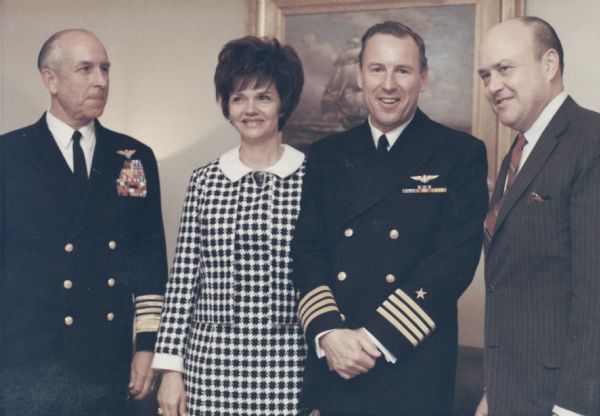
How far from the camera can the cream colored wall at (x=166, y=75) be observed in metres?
3.47

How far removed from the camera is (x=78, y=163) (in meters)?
2.55

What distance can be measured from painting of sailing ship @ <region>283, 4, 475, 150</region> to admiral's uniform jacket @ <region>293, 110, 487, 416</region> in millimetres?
1244

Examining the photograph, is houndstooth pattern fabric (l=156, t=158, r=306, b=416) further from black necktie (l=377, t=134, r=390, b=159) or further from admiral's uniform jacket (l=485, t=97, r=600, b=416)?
admiral's uniform jacket (l=485, t=97, r=600, b=416)

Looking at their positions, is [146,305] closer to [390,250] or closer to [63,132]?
[63,132]

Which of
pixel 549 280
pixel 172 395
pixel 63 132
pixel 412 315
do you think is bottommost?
pixel 172 395

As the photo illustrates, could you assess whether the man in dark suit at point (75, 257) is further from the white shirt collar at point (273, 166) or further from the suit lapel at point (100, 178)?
the white shirt collar at point (273, 166)

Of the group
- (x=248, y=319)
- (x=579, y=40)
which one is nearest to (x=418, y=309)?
(x=248, y=319)

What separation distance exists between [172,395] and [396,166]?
3.20 feet

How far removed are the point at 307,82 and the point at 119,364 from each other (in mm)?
1755

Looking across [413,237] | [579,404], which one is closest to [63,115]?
[413,237]

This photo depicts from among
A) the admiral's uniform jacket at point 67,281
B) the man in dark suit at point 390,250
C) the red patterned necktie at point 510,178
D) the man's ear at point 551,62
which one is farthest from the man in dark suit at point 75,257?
the man's ear at point 551,62

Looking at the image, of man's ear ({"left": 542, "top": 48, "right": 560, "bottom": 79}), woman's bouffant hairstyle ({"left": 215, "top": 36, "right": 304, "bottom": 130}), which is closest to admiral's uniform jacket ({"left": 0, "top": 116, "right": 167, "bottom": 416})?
woman's bouffant hairstyle ({"left": 215, "top": 36, "right": 304, "bottom": 130})

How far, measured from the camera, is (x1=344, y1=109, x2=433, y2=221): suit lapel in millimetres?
2191

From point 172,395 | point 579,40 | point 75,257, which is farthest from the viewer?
point 579,40
